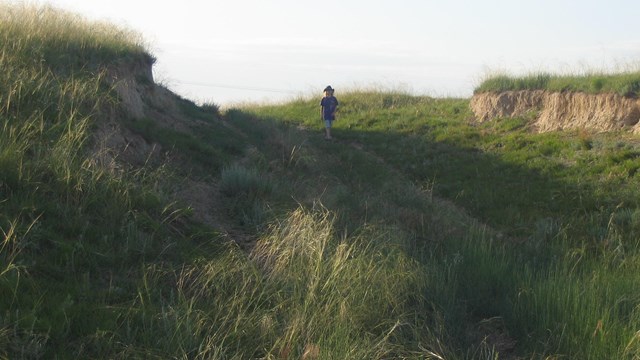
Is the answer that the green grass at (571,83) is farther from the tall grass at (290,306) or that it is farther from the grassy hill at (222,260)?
the tall grass at (290,306)

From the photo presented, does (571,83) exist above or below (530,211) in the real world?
above

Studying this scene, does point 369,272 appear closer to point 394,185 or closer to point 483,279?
point 483,279

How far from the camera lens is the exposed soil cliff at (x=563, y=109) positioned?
16969mm

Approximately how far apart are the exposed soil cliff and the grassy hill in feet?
19.9

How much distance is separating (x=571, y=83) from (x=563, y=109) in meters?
1.16

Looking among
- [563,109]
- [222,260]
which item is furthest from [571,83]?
[222,260]

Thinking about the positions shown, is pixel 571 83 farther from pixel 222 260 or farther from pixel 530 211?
pixel 222 260

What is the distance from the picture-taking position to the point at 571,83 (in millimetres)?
19906

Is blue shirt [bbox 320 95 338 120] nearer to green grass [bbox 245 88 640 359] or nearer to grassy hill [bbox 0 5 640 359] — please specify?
green grass [bbox 245 88 640 359]

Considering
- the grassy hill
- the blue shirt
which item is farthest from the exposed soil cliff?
the grassy hill

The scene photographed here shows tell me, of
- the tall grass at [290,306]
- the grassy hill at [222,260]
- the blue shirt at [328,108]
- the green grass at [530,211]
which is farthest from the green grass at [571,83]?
the tall grass at [290,306]

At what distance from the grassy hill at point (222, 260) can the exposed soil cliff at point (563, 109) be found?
19.9ft

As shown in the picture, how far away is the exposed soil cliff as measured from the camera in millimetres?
16969

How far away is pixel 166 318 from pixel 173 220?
2272 mm
